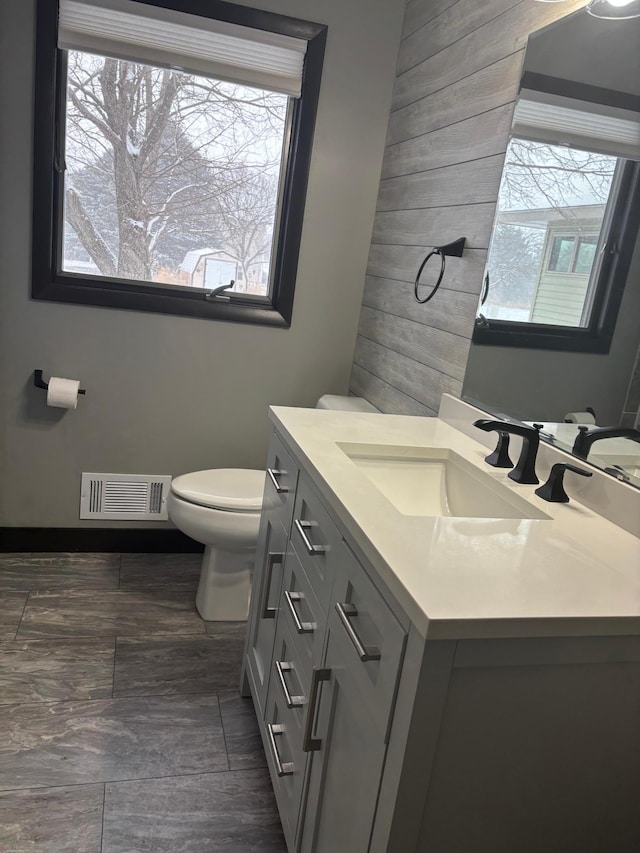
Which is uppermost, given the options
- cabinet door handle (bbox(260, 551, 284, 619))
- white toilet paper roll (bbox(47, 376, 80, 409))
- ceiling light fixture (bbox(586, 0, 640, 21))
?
ceiling light fixture (bbox(586, 0, 640, 21))

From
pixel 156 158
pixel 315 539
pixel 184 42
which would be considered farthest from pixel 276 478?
pixel 184 42

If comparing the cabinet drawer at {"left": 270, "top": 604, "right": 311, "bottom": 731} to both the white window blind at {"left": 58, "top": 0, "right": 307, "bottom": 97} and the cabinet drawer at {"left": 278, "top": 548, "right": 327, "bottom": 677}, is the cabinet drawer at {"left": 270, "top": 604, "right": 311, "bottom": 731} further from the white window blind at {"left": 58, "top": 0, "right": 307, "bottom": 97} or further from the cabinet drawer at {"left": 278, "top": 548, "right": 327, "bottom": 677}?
the white window blind at {"left": 58, "top": 0, "right": 307, "bottom": 97}

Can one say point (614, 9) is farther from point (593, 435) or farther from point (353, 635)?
Answer: point (353, 635)

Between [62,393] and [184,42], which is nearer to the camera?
[184,42]

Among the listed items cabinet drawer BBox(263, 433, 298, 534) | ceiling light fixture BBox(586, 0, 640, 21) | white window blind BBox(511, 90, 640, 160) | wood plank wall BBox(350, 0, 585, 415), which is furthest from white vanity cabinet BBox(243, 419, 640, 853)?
ceiling light fixture BBox(586, 0, 640, 21)

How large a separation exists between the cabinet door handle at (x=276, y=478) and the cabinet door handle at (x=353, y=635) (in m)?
0.51

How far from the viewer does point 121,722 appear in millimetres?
1902

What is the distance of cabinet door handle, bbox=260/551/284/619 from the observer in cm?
167

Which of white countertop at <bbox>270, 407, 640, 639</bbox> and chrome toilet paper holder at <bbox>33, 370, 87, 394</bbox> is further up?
white countertop at <bbox>270, 407, 640, 639</bbox>

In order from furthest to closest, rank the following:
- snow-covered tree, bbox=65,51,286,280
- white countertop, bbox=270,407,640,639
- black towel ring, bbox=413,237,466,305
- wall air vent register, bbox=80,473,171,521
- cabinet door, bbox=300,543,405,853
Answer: wall air vent register, bbox=80,473,171,521
snow-covered tree, bbox=65,51,286,280
black towel ring, bbox=413,237,466,305
cabinet door, bbox=300,543,405,853
white countertop, bbox=270,407,640,639

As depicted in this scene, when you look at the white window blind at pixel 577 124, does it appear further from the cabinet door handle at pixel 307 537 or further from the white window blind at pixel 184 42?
the white window blind at pixel 184 42

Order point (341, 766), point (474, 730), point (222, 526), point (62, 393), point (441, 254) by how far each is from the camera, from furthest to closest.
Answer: point (62, 393), point (222, 526), point (441, 254), point (341, 766), point (474, 730)

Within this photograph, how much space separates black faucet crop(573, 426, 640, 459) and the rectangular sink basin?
21 cm

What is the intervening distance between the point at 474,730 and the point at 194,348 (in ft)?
6.87
